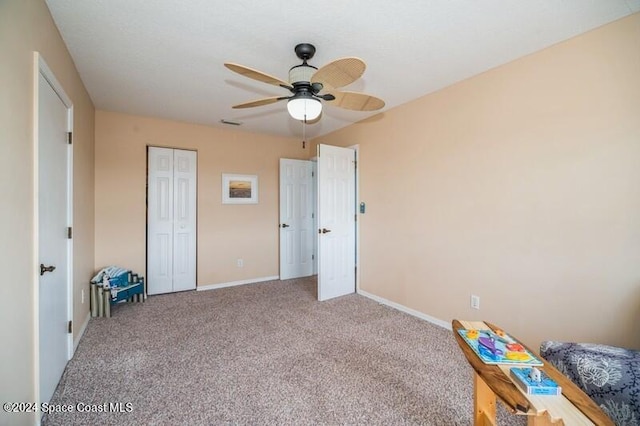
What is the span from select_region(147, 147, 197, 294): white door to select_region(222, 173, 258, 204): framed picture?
49 centimetres

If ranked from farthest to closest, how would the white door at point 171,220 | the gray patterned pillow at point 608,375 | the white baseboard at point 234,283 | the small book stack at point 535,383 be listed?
1. the white baseboard at point 234,283
2. the white door at point 171,220
3. the gray patterned pillow at point 608,375
4. the small book stack at point 535,383

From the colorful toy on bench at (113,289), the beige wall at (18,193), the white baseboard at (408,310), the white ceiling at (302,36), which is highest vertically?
the white ceiling at (302,36)

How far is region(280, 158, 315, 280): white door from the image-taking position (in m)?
5.11

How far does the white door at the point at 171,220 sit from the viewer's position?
4113mm

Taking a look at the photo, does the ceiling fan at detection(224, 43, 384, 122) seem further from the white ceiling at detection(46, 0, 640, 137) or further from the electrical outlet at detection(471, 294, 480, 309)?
the electrical outlet at detection(471, 294, 480, 309)

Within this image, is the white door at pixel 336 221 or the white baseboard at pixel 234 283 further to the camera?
the white baseboard at pixel 234 283

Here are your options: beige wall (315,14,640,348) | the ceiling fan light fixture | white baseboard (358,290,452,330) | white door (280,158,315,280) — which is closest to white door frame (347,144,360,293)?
white baseboard (358,290,452,330)

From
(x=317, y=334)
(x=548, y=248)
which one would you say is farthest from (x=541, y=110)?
(x=317, y=334)

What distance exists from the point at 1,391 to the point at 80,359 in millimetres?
1419

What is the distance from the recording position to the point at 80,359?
2.38 metres

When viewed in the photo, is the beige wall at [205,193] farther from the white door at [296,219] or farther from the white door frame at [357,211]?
the white door frame at [357,211]

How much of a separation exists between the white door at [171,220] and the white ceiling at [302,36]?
4.36 ft

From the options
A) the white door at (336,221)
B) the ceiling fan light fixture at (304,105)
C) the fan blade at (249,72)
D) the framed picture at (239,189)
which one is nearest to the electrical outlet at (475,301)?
the white door at (336,221)

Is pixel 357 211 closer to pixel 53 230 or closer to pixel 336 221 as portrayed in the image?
pixel 336 221
